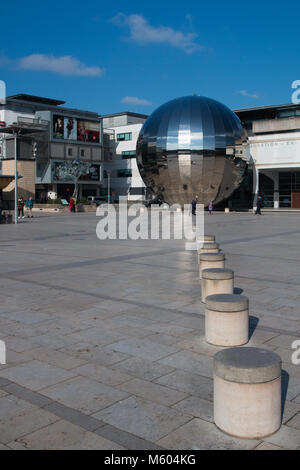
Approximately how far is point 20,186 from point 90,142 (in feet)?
84.5

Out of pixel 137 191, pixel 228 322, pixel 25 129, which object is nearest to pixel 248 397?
pixel 228 322

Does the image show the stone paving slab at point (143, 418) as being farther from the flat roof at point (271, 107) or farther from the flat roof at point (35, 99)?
the flat roof at point (35, 99)

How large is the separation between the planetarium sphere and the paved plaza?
83.5 ft

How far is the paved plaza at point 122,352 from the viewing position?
390cm

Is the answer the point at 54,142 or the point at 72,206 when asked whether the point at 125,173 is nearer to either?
the point at 54,142

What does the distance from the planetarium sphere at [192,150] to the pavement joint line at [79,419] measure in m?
33.5

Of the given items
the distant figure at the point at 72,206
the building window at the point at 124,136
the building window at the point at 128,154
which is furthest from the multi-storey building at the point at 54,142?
the distant figure at the point at 72,206

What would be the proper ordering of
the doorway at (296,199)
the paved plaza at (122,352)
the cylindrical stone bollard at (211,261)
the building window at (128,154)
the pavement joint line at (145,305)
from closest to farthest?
the paved plaza at (122,352) < the pavement joint line at (145,305) < the cylindrical stone bollard at (211,261) < the doorway at (296,199) < the building window at (128,154)

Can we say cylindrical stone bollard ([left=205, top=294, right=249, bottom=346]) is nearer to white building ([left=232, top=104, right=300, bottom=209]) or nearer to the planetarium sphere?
the planetarium sphere

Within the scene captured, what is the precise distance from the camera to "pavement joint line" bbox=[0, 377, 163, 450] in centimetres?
372

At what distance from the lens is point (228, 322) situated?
6004mm

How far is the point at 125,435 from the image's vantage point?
3.84m

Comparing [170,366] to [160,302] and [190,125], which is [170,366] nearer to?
[160,302]

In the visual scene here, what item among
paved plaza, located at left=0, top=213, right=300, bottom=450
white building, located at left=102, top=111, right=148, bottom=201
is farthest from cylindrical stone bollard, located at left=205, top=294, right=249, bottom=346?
white building, located at left=102, top=111, right=148, bottom=201
